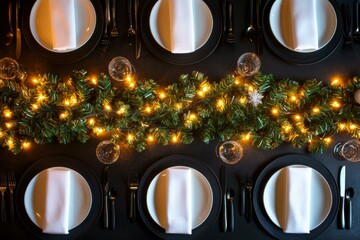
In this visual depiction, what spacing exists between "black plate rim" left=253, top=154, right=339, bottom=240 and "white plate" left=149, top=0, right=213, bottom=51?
0.75m

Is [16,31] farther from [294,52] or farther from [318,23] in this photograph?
[318,23]

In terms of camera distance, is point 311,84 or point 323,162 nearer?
point 311,84

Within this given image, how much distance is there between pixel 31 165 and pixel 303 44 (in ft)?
5.05

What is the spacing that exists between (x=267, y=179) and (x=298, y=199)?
0.18m

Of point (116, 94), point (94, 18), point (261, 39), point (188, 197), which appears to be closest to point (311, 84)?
point (261, 39)

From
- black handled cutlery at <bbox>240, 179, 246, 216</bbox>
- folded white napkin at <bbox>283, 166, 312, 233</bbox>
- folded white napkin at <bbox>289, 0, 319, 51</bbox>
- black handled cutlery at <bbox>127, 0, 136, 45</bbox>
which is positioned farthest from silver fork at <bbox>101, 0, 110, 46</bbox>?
folded white napkin at <bbox>283, 166, 312, 233</bbox>

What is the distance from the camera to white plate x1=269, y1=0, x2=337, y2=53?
1.60 m

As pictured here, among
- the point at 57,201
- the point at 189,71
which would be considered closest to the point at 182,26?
the point at 189,71

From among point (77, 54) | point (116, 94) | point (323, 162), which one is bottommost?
point (323, 162)

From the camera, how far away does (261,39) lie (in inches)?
65.1

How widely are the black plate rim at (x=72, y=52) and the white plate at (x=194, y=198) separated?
763 millimetres

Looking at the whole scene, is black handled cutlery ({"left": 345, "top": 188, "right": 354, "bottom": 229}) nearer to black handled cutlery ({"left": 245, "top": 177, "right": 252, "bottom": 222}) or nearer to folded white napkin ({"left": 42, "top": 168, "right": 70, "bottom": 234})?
black handled cutlery ({"left": 245, "top": 177, "right": 252, "bottom": 222})

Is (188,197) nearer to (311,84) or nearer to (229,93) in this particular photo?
(229,93)

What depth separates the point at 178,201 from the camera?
152cm
